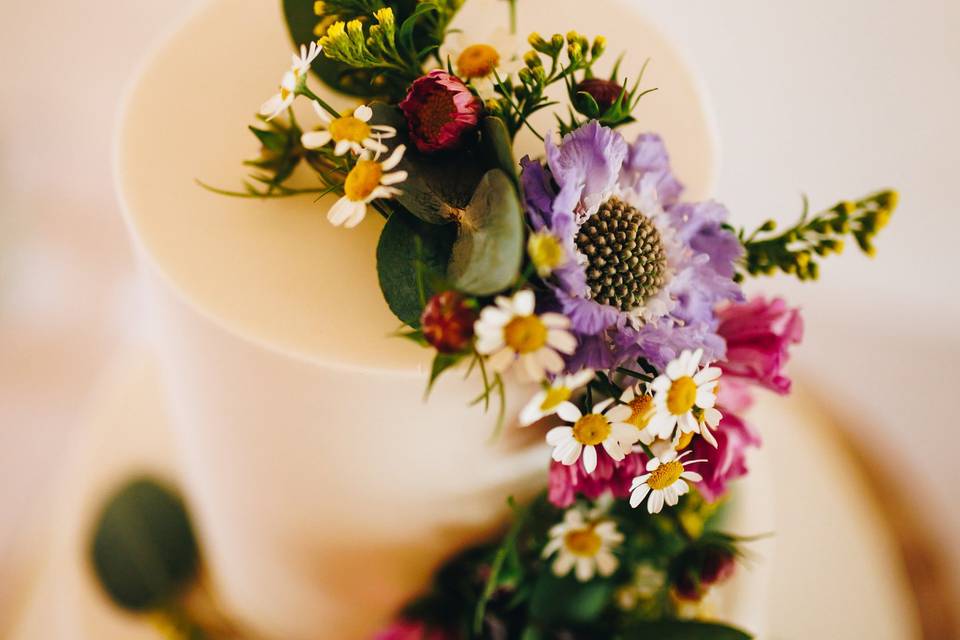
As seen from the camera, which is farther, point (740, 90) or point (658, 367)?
point (740, 90)

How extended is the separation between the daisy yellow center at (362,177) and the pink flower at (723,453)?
0.69ft

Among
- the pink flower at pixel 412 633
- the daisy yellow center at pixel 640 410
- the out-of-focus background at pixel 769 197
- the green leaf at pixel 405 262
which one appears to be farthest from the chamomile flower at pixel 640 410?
the out-of-focus background at pixel 769 197

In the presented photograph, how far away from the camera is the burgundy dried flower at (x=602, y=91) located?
1.13 ft

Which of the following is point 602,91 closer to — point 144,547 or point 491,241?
point 491,241

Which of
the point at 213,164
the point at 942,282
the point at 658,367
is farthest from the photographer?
the point at 942,282

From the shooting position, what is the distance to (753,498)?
65 cm

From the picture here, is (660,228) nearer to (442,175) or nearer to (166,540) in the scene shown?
(442,175)

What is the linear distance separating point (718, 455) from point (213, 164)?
0.33 meters

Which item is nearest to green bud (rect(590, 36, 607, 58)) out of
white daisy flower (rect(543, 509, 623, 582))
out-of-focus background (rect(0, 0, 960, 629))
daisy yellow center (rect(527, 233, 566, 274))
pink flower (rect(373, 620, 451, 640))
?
daisy yellow center (rect(527, 233, 566, 274))

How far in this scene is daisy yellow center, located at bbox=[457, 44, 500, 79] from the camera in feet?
1.20

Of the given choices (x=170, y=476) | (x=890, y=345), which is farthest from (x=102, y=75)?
(x=890, y=345)

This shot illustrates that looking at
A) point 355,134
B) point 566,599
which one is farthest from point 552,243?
point 566,599

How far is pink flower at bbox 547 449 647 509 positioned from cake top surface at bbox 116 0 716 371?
0.32 feet

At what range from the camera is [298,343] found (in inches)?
14.1
